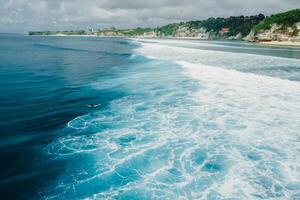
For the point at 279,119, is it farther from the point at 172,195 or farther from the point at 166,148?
the point at 172,195

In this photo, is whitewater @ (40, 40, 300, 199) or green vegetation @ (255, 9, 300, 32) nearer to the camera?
whitewater @ (40, 40, 300, 199)

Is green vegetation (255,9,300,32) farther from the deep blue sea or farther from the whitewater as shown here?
the whitewater

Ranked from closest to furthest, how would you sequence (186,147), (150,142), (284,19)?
(186,147)
(150,142)
(284,19)

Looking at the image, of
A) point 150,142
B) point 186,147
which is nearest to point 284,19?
point 186,147

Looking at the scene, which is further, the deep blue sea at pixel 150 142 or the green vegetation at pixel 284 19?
the green vegetation at pixel 284 19

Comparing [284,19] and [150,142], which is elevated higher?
[284,19]

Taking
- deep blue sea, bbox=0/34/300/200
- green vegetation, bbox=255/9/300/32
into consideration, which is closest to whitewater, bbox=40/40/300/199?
deep blue sea, bbox=0/34/300/200

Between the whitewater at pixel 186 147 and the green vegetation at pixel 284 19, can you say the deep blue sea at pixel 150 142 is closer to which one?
the whitewater at pixel 186 147

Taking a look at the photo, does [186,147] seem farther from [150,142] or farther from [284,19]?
[284,19]

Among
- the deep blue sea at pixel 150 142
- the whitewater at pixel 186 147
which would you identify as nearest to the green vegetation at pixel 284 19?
the deep blue sea at pixel 150 142
